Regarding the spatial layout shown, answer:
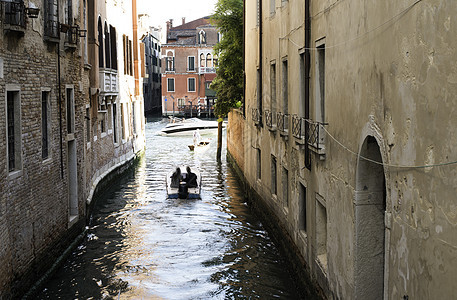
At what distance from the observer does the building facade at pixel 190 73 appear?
6394 centimetres

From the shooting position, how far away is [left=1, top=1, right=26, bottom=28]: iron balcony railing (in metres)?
8.93

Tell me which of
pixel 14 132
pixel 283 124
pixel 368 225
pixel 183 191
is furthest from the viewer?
pixel 183 191

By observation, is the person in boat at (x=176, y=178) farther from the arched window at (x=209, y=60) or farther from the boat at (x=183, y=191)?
the arched window at (x=209, y=60)

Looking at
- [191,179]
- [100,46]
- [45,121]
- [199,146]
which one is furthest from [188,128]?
[45,121]

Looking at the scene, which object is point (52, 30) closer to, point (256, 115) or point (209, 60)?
point (256, 115)

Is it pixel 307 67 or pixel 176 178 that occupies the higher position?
pixel 307 67

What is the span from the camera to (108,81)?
22.9m

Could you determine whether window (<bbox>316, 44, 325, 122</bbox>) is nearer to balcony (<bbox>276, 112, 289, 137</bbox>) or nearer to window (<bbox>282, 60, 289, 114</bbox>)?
balcony (<bbox>276, 112, 289, 137</bbox>)

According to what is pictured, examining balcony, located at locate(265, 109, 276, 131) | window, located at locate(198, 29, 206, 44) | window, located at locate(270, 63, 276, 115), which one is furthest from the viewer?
window, located at locate(198, 29, 206, 44)

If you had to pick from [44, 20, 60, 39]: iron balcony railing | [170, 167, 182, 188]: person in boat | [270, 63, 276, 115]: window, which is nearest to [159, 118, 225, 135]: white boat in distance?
[170, 167, 182, 188]: person in boat

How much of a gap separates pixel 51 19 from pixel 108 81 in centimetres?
1102

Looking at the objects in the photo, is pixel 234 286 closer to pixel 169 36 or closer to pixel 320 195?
pixel 320 195

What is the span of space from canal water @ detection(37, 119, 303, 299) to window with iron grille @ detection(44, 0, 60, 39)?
4364mm

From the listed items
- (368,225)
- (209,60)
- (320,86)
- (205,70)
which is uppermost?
(209,60)
